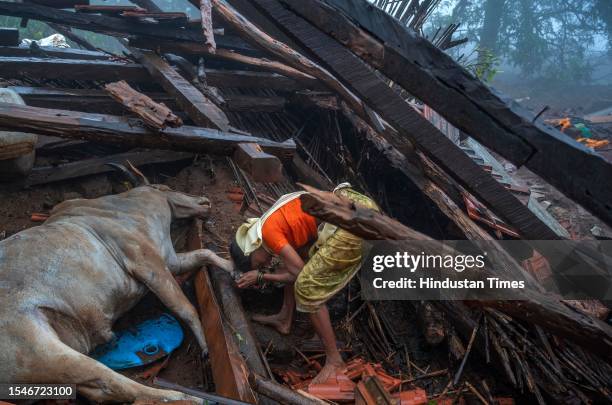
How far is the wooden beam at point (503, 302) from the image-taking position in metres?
2.02

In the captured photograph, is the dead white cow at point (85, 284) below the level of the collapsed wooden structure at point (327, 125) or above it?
below

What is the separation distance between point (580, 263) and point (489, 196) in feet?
4.15

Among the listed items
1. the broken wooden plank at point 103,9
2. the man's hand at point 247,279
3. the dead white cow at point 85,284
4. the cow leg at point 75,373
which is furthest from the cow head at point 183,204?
the broken wooden plank at point 103,9

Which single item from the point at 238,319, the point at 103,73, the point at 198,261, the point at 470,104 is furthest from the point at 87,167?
the point at 470,104

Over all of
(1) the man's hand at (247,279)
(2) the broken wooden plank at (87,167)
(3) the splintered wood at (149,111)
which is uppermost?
(3) the splintered wood at (149,111)

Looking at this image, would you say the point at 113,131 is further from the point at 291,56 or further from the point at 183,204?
the point at 291,56

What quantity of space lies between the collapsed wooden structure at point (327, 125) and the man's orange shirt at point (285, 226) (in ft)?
1.70

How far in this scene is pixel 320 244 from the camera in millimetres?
3789

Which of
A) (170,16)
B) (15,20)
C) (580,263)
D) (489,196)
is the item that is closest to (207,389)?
(489,196)

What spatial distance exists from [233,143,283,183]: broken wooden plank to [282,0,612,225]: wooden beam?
125 cm

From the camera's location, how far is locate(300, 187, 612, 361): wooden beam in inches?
79.5

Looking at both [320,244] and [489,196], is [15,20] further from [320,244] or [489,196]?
[489,196]

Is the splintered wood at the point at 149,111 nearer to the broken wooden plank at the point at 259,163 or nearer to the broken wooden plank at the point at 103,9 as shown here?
the broken wooden plank at the point at 259,163

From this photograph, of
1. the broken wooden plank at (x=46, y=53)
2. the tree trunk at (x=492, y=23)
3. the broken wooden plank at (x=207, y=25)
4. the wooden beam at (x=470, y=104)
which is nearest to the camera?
the wooden beam at (x=470, y=104)
